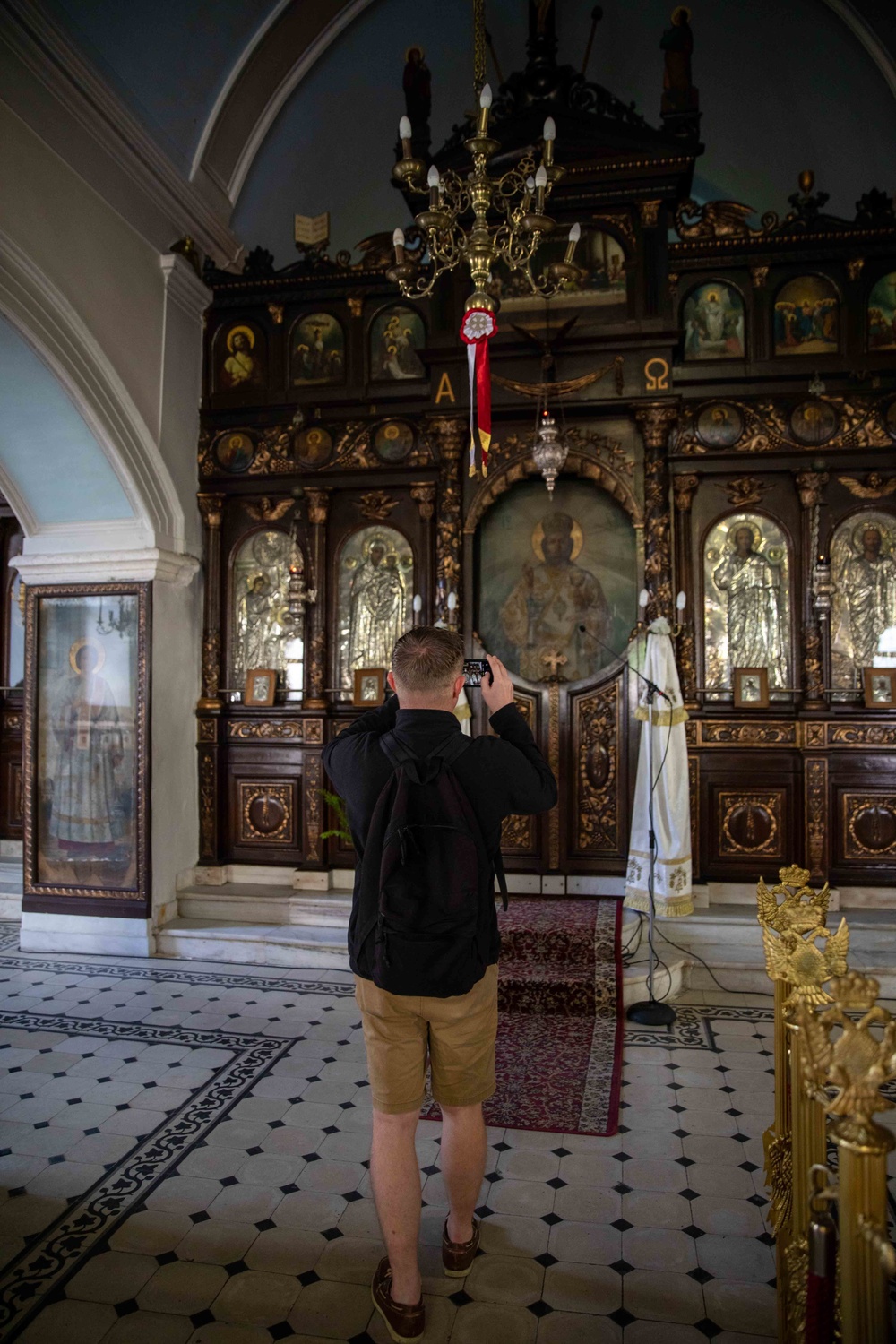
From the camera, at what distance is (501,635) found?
7.30 m

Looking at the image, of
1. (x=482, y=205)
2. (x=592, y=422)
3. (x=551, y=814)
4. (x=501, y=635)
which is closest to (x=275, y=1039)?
(x=551, y=814)

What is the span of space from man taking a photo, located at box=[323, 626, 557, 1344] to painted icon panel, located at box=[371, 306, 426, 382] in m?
5.50

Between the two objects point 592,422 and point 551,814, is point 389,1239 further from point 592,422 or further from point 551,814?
point 592,422

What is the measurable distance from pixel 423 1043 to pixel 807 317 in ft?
21.4

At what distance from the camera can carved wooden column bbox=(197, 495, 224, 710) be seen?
24.7 ft

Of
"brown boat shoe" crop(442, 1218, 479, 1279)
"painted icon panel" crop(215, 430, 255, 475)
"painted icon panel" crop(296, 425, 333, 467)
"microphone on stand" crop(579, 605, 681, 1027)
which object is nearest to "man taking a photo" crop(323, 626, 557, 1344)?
"brown boat shoe" crop(442, 1218, 479, 1279)

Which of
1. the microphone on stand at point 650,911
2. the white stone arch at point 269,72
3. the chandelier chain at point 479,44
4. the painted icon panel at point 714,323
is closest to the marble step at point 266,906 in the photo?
the microphone on stand at point 650,911

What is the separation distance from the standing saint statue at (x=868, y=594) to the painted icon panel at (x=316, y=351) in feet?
14.7

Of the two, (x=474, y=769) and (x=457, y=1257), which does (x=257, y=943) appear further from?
(x=474, y=769)

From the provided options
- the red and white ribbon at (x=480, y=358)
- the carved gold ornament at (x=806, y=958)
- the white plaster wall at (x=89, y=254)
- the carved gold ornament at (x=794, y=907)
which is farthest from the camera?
the white plaster wall at (x=89, y=254)

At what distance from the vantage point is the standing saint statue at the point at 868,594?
22.2ft

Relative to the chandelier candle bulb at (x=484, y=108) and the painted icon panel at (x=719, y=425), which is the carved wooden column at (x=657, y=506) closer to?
the painted icon panel at (x=719, y=425)

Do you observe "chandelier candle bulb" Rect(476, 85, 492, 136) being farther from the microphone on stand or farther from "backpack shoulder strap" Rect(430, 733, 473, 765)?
"backpack shoulder strap" Rect(430, 733, 473, 765)

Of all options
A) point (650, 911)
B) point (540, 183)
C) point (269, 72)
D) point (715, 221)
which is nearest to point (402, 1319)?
point (650, 911)
